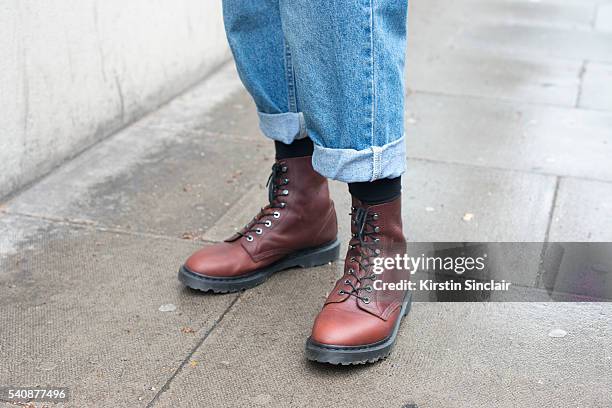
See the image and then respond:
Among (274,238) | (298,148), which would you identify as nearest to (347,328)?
(274,238)

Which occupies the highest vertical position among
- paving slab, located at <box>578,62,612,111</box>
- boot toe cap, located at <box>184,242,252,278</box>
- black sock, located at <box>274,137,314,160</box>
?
black sock, located at <box>274,137,314,160</box>

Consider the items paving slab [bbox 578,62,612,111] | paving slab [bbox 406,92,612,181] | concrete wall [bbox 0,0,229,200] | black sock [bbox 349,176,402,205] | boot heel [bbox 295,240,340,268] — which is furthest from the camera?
paving slab [bbox 578,62,612,111]

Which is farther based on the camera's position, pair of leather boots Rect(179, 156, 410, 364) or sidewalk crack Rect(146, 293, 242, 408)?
pair of leather boots Rect(179, 156, 410, 364)

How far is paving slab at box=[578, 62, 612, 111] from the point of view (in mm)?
4098

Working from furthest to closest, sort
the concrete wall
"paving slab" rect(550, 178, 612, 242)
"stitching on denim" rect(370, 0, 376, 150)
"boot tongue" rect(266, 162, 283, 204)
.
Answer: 1. the concrete wall
2. "paving slab" rect(550, 178, 612, 242)
3. "boot tongue" rect(266, 162, 283, 204)
4. "stitching on denim" rect(370, 0, 376, 150)

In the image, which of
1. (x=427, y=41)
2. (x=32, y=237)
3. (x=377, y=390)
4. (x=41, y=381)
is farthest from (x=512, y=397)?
(x=427, y=41)

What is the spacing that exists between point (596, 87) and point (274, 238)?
8.94 feet

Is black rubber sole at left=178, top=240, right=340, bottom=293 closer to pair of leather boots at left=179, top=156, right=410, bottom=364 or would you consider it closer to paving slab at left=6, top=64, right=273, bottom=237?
pair of leather boots at left=179, top=156, right=410, bottom=364

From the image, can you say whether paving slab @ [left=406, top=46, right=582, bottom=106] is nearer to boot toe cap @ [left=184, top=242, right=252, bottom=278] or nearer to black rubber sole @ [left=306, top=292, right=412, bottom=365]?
boot toe cap @ [left=184, top=242, right=252, bottom=278]

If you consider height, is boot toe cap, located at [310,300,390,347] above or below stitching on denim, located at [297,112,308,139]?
below

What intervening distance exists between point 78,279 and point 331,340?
846 millimetres

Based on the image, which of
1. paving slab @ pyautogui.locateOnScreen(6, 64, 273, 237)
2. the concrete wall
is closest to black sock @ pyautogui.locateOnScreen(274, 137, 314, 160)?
paving slab @ pyautogui.locateOnScreen(6, 64, 273, 237)

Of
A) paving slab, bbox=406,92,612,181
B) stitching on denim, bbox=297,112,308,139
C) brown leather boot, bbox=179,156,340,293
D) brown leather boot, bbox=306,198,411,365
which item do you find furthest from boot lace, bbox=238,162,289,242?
paving slab, bbox=406,92,612,181

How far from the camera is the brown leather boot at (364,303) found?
192cm
